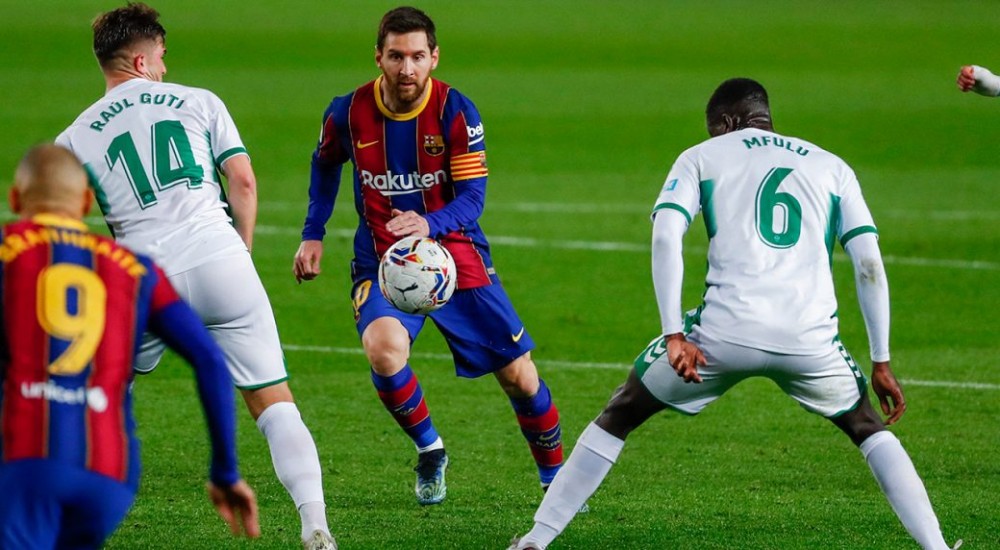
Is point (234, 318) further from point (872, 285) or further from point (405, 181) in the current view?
point (872, 285)

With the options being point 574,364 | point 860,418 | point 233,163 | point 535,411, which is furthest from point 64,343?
point 574,364

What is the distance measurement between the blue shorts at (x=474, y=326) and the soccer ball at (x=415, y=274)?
281 millimetres

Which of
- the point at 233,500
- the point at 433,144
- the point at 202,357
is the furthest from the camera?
the point at 433,144

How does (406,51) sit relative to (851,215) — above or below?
above

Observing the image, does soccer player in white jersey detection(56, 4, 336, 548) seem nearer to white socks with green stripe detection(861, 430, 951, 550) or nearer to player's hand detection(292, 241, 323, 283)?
player's hand detection(292, 241, 323, 283)

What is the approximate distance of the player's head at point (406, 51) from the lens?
713 cm

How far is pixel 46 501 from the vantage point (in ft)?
13.0

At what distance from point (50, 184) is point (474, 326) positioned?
3.50m

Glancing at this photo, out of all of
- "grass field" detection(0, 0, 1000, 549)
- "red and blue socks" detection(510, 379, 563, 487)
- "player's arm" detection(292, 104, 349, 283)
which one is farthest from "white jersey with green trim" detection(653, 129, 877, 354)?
"player's arm" detection(292, 104, 349, 283)

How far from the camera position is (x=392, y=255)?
23.0 ft

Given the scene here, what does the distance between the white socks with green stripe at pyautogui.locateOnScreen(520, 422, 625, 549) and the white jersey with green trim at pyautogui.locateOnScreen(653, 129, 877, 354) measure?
61 centimetres

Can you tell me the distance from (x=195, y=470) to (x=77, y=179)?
13.0 ft

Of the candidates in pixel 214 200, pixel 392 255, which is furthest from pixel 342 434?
pixel 214 200

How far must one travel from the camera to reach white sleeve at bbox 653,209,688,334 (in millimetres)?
5707
